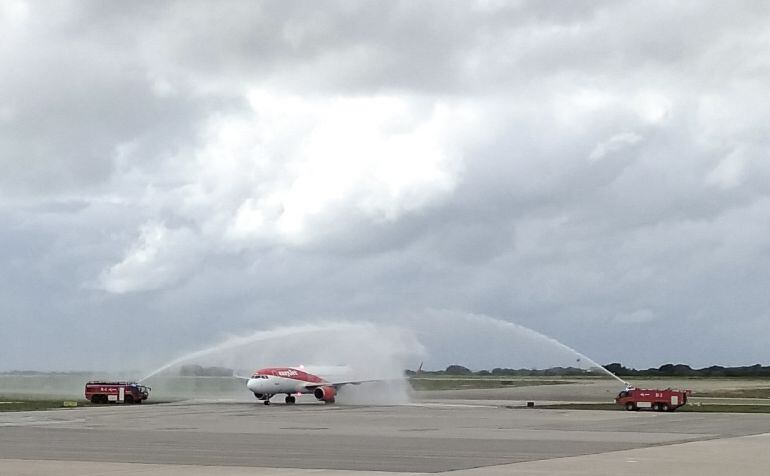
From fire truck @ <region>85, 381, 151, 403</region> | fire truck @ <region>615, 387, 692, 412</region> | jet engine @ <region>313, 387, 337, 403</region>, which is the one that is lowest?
fire truck @ <region>615, 387, 692, 412</region>

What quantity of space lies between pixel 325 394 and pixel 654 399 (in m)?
31.9

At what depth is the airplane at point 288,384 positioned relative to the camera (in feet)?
325

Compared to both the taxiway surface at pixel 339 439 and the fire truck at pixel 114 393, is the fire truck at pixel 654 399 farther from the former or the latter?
the fire truck at pixel 114 393

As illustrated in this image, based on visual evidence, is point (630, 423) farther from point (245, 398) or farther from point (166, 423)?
point (245, 398)

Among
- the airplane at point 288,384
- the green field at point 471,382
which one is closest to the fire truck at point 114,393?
the airplane at point 288,384

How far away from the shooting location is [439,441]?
4375cm

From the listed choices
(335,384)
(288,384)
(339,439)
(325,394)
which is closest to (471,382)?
(335,384)

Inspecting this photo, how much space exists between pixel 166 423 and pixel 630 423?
26.3m

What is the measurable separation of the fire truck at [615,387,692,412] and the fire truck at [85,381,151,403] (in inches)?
1750

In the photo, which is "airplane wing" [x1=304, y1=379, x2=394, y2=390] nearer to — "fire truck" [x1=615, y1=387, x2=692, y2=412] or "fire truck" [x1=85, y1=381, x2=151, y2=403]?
"fire truck" [x1=85, y1=381, x2=151, y2=403]

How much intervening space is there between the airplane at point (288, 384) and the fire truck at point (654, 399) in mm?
29014

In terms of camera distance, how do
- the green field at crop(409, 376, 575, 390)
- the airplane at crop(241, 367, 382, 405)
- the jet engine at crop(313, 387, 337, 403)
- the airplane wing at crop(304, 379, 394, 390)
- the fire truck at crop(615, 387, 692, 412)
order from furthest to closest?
the green field at crop(409, 376, 575, 390)
the airplane wing at crop(304, 379, 394, 390)
the airplane at crop(241, 367, 382, 405)
the jet engine at crop(313, 387, 337, 403)
the fire truck at crop(615, 387, 692, 412)

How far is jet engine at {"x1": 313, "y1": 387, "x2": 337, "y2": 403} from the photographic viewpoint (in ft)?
324

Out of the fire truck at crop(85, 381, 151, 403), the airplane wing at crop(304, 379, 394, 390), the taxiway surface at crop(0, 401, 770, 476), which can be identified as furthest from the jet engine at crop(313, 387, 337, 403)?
the taxiway surface at crop(0, 401, 770, 476)
